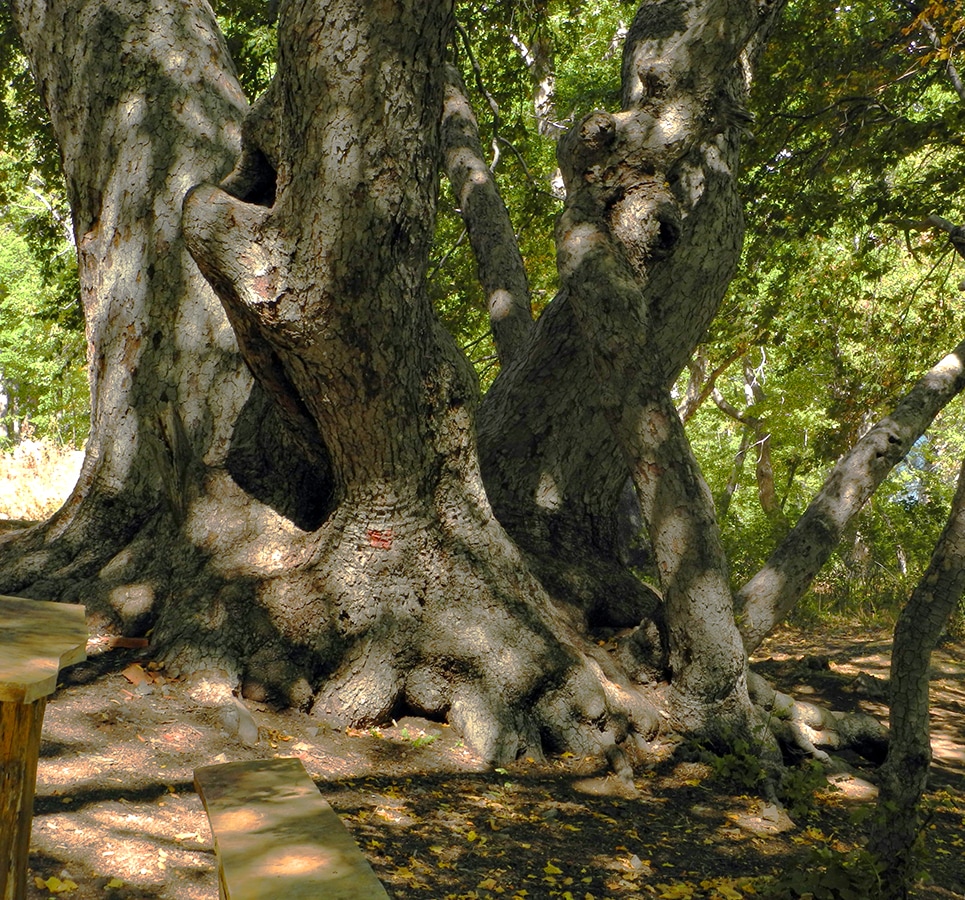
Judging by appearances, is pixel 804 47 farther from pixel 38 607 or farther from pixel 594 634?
pixel 38 607

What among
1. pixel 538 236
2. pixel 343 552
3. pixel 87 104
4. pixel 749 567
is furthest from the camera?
pixel 538 236

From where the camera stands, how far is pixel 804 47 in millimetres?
9688

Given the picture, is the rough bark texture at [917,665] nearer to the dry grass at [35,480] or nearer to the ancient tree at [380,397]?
the ancient tree at [380,397]

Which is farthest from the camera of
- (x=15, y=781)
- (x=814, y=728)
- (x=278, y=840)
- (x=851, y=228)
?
(x=851, y=228)

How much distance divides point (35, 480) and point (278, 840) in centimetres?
1281

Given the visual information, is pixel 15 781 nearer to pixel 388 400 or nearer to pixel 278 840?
pixel 278 840

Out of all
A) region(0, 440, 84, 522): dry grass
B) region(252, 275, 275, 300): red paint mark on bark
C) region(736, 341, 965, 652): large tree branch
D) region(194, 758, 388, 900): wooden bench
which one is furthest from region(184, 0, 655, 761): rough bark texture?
region(0, 440, 84, 522): dry grass

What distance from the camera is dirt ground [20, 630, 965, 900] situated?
11.3 feet

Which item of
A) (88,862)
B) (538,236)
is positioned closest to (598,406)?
(88,862)

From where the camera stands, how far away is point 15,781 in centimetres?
208

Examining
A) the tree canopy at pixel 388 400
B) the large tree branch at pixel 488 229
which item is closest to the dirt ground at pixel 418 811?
the tree canopy at pixel 388 400

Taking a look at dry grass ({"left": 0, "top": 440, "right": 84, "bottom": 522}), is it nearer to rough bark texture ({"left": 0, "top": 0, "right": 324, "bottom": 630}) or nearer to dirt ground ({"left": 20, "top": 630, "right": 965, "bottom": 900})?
rough bark texture ({"left": 0, "top": 0, "right": 324, "bottom": 630})

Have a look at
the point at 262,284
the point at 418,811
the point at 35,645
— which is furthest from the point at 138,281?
the point at 35,645

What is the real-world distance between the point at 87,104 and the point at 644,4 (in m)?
3.68
